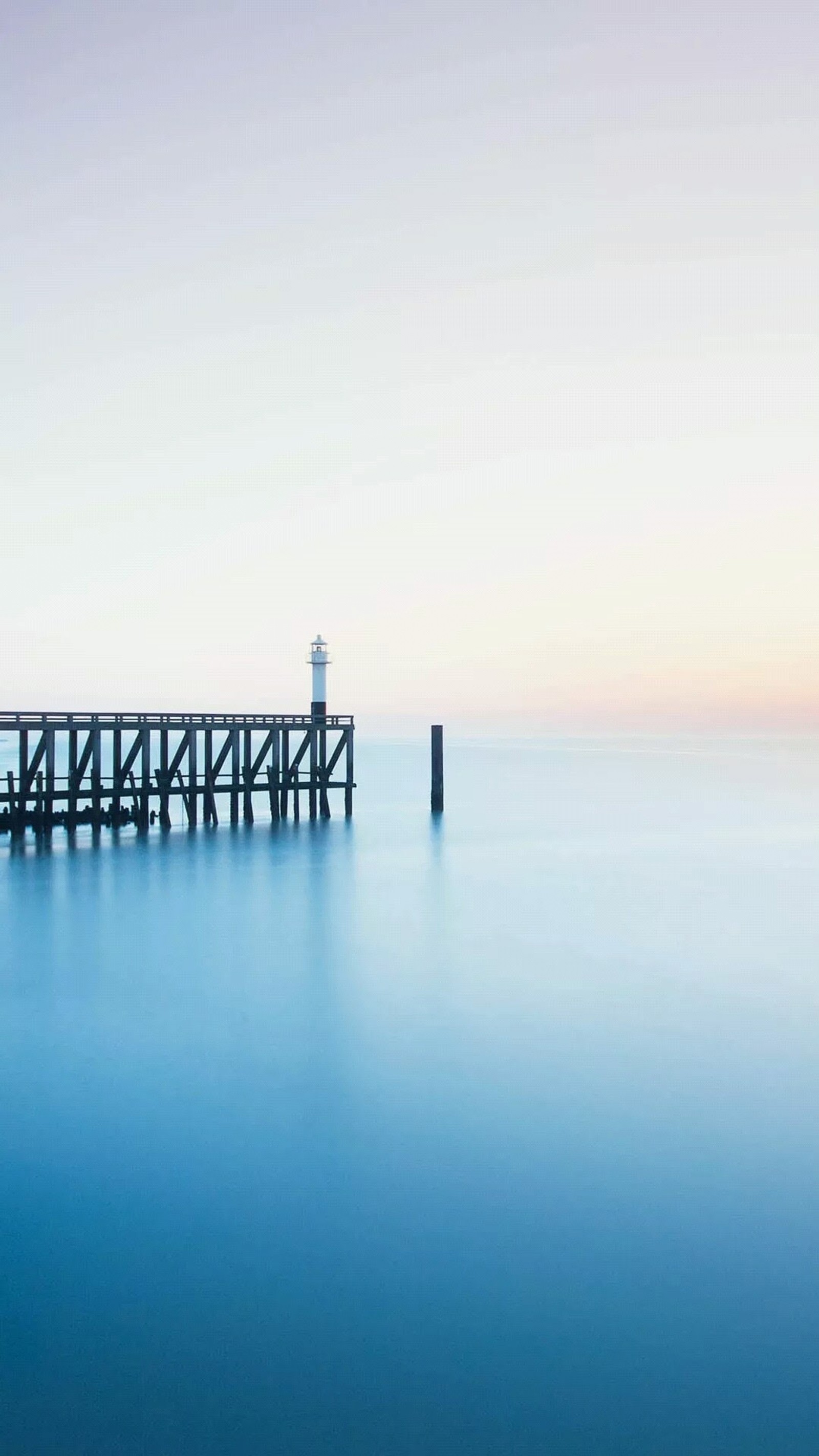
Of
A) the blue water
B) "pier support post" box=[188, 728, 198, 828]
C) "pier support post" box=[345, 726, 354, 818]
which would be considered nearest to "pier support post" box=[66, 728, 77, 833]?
"pier support post" box=[188, 728, 198, 828]

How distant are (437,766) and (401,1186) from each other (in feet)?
78.1

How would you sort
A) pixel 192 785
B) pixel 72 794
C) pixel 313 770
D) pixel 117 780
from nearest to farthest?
1. pixel 72 794
2. pixel 117 780
3. pixel 192 785
4. pixel 313 770

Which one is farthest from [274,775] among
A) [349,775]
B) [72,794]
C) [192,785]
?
[72,794]

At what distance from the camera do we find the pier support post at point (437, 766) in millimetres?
28406

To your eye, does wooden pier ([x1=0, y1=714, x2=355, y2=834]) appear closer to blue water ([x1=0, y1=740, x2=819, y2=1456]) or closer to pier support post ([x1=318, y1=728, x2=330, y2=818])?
pier support post ([x1=318, y1=728, x2=330, y2=818])

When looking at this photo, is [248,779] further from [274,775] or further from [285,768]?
[285,768]

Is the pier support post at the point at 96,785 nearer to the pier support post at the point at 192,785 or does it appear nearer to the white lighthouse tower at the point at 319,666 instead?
the pier support post at the point at 192,785

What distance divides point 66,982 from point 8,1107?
4.36m

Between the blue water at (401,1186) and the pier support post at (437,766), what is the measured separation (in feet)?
37.9

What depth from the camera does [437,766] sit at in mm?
30578

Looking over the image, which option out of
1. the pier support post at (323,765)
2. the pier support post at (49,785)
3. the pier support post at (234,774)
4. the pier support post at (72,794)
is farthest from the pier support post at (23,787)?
the pier support post at (323,765)

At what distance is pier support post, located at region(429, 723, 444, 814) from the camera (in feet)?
93.2

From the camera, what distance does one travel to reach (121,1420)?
4.30 metres

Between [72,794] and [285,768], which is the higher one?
[285,768]
